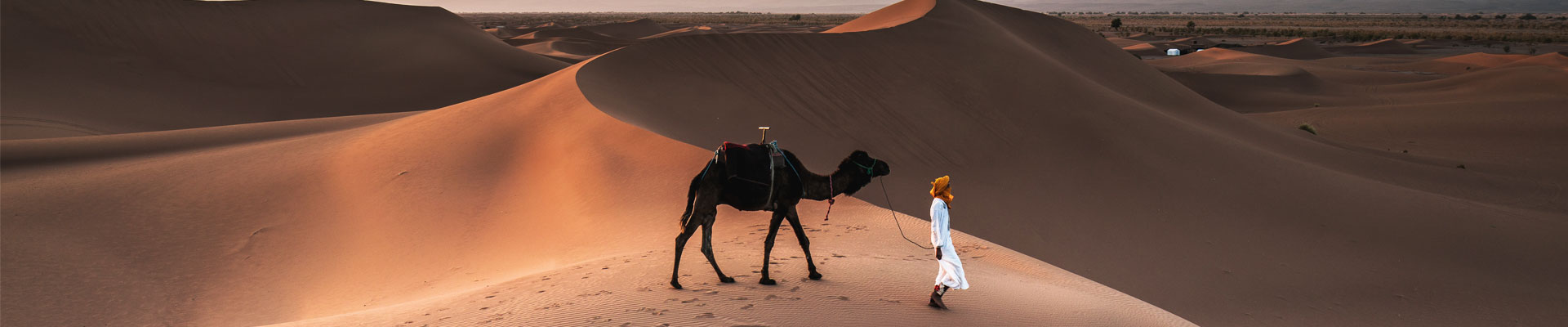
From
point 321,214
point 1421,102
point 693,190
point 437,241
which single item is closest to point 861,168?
point 693,190

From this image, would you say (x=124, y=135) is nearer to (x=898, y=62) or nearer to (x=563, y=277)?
(x=563, y=277)

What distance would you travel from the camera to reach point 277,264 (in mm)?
9812

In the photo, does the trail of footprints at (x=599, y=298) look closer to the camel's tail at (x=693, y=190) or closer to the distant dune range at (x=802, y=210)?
the distant dune range at (x=802, y=210)

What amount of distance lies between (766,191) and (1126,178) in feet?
35.0

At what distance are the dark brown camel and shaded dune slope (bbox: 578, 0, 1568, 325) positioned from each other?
16.7 feet

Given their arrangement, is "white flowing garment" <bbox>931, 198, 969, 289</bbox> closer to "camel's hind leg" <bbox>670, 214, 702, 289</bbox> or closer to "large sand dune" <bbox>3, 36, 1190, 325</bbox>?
"large sand dune" <bbox>3, 36, 1190, 325</bbox>

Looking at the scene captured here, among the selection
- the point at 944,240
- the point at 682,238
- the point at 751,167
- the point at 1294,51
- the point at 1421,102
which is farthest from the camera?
the point at 1294,51

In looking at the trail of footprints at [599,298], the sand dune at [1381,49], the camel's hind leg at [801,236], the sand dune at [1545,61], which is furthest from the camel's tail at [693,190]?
the sand dune at [1381,49]

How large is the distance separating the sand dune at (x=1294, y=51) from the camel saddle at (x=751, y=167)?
6407 cm

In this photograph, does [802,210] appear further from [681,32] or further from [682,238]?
[681,32]

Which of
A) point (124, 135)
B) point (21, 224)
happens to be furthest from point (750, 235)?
point (124, 135)

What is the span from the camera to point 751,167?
5.96 meters

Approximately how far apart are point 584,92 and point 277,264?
22.1ft

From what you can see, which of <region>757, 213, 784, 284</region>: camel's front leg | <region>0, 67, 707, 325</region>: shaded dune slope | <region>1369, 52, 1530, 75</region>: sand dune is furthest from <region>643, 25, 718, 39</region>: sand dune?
<region>1369, 52, 1530, 75</region>: sand dune
